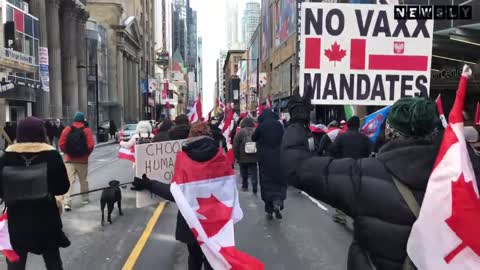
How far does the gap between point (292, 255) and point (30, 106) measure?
33448mm

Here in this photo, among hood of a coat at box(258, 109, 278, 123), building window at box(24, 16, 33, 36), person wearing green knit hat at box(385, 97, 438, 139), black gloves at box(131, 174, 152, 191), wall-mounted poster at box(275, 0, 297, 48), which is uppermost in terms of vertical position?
wall-mounted poster at box(275, 0, 297, 48)

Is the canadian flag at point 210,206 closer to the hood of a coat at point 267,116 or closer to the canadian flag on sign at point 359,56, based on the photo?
the canadian flag on sign at point 359,56

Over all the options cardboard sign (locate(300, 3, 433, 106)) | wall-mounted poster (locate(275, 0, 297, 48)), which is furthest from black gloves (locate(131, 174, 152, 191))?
wall-mounted poster (locate(275, 0, 297, 48))

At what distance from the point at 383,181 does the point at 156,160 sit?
14.3 feet

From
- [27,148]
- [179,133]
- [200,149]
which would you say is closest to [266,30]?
[179,133]

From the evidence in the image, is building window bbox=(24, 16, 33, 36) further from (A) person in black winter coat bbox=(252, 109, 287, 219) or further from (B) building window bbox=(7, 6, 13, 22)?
(A) person in black winter coat bbox=(252, 109, 287, 219)

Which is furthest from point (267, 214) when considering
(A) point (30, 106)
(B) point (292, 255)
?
(A) point (30, 106)

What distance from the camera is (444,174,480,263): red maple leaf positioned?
2.05 meters

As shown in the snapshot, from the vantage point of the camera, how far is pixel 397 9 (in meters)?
5.86

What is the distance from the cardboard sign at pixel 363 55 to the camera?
17.4ft

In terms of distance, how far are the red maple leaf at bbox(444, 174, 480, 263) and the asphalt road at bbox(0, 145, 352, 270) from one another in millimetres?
4315

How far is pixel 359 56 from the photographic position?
17.8ft

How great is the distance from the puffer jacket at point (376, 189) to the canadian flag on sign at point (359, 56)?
2855 millimetres

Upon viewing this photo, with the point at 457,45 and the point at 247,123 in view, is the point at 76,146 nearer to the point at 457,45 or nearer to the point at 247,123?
the point at 247,123
